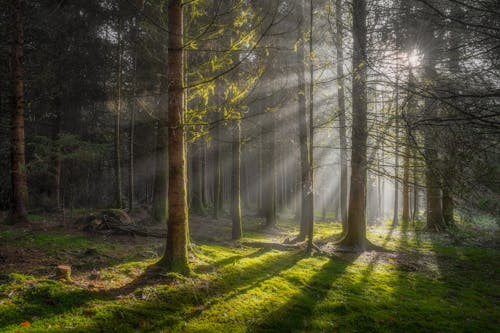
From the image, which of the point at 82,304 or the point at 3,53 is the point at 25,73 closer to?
the point at 3,53

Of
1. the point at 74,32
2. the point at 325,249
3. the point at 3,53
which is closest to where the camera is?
the point at 325,249

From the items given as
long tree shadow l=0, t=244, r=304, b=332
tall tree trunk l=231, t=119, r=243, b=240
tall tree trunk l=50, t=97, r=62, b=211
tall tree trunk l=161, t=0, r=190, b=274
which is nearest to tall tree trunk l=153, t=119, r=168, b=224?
tall tree trunk l=231, t=119, r=243, b=240

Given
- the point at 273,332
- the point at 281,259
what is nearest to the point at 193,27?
the point at 281,259

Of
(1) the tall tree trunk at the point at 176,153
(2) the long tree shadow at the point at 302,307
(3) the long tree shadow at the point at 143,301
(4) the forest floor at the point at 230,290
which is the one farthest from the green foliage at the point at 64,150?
(2) the long tree shadow at the point at 302,307

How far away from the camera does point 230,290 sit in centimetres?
579

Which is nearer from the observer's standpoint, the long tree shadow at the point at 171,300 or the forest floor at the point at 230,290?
the long tree shadow at the point at 171,300

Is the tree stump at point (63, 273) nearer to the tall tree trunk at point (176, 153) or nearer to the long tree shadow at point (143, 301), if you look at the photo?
the long tree shadow at point (143, 301)

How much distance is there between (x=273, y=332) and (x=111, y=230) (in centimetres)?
735

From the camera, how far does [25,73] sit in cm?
1270

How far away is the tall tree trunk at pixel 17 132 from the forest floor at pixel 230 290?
3.05 feet

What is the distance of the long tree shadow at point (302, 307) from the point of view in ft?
15.9

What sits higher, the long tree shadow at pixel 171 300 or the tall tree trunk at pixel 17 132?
the tall tree trunk at pixel 17 132

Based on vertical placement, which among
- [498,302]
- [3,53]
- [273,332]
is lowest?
[498,302]

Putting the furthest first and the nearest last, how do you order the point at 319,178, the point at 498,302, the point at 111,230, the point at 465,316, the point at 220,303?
the point at 319,178 < the point at 111,230 < the point at 498,302 < the point at 465,316 < the point at 220,303
